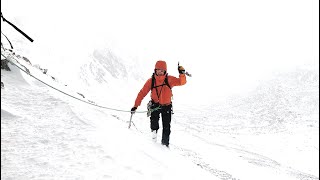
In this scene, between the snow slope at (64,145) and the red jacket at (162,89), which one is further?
the red jacket at (162,89)

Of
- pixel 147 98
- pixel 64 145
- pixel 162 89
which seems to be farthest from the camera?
pixel 147 98

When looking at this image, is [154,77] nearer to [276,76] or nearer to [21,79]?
→ [21,79]

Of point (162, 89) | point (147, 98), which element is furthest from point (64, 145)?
point (147, 98)

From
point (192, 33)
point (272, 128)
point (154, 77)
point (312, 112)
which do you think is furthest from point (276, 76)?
point (154, 77)

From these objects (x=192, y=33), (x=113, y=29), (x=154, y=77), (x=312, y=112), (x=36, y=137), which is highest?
(x=192, y=33)

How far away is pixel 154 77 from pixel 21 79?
3.23 metres

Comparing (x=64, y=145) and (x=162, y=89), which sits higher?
(x=162, y=89)

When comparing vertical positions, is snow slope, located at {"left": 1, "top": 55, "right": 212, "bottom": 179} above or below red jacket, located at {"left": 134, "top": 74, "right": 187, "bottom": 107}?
below

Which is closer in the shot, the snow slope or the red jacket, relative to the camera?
the snow slope

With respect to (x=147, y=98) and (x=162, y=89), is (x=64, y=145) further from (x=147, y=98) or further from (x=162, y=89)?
(x=147, y=98)

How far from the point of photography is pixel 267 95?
198ft

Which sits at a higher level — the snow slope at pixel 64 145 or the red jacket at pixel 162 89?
the red jacket at pixel 162 89

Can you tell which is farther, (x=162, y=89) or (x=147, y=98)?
(x=147, y=98)

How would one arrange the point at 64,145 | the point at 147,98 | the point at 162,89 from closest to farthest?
the point at 64,145
the point at 162,89
the point at 147,98
